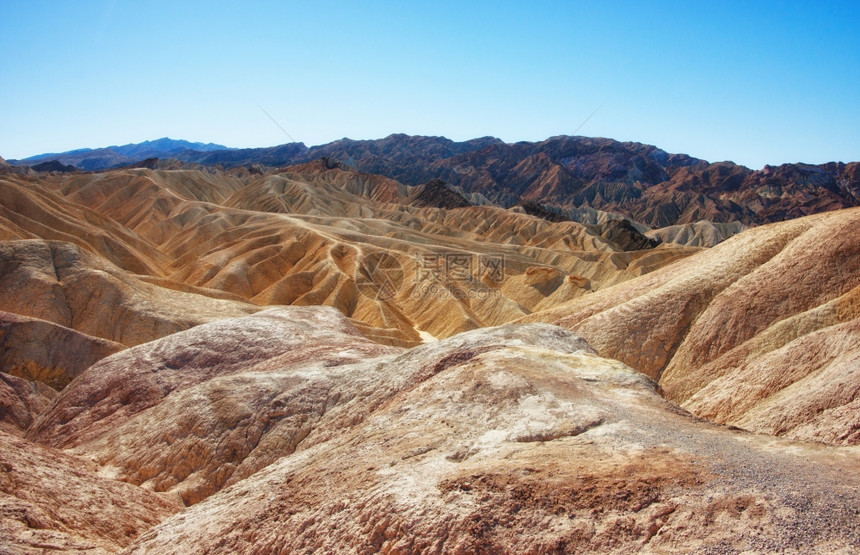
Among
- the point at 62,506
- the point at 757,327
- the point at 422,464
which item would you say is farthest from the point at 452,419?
the point at 757,327

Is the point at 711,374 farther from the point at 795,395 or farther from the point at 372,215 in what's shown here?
the point at 372,215

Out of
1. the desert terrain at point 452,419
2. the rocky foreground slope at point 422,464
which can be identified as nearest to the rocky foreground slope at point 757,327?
the desert terrain at point 452,419

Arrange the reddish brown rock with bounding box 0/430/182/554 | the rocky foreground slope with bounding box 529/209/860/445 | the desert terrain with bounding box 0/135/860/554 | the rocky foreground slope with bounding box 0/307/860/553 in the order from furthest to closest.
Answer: the rocky foreground slope with bounding box 529/209/860/445
the reddish brown rock with bounding box 0/430/182/554
the desert terrain with bounding box 0/135/860/554
the rocky foreground slope with bounding box 0/307/860/553

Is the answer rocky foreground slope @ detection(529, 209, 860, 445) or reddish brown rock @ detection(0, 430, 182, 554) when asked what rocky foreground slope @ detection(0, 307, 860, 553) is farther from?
rocky foreground slope @ detection(529, 209, 860, 445)

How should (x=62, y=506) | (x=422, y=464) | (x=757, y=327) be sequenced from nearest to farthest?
1. (x=422, y=464)
2. (x=62, y=506)
3. (x=757, y=327)

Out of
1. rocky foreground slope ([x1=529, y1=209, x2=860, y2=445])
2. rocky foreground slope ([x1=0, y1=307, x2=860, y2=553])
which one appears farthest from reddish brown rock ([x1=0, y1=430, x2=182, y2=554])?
rocky foreground slope ([x1=529, y1=209, x2=860, y2=445])

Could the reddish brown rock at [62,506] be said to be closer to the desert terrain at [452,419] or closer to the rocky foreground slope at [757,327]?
the desert terrain at [452,419]

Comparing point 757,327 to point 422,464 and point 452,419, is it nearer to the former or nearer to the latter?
point 452,419

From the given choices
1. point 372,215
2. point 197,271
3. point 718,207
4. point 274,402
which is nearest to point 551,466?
point 274,402
